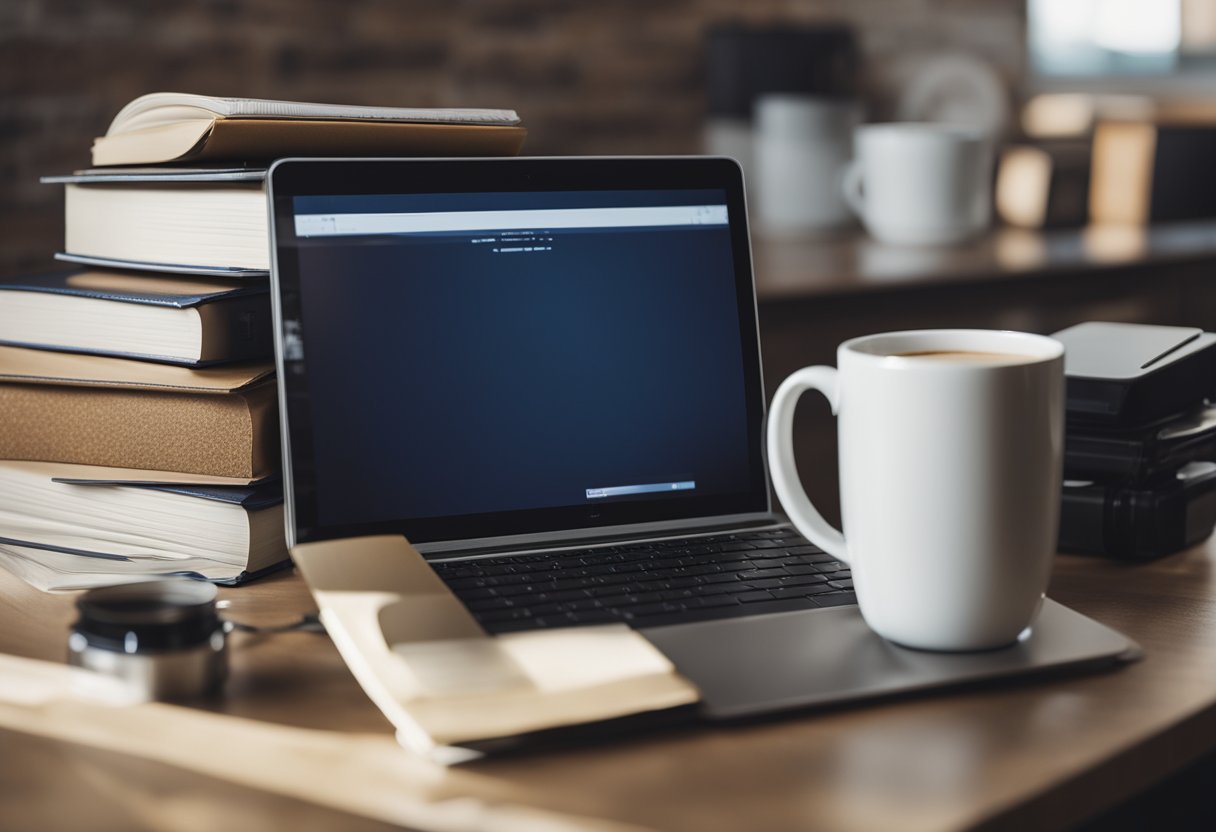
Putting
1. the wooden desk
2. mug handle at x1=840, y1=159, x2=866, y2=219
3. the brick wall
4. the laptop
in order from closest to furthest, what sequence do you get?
the wooden desk < the laptop < the brick wall < mug handle at x1=840, y1=159, x2=866, y2=219

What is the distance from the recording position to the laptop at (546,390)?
73cm

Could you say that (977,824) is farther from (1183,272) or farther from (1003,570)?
(1183,272)

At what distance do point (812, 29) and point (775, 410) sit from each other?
2.01 metres

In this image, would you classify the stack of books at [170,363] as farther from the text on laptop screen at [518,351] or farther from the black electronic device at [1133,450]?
the black electronic device at [1133,450]

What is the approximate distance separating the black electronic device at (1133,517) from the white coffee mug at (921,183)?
1098 millimetres

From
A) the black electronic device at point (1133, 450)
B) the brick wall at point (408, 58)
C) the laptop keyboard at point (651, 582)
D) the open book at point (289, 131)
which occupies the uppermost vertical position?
the brick wall at point (408, 58)

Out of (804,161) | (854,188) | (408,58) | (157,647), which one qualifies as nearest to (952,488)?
A: (157,647)

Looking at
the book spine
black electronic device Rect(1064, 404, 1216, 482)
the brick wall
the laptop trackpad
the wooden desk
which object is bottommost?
the wooden desk

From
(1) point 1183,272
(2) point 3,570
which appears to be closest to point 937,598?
(2) point 3,570

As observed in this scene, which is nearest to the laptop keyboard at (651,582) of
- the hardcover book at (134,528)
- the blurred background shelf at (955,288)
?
the hardcover book at (134,528)

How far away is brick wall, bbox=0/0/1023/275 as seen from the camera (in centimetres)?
176

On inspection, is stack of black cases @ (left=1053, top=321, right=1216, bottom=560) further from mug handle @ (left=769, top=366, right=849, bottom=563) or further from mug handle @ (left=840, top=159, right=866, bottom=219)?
mug handle @ (left=840, top=159, right=866, bottom=219)

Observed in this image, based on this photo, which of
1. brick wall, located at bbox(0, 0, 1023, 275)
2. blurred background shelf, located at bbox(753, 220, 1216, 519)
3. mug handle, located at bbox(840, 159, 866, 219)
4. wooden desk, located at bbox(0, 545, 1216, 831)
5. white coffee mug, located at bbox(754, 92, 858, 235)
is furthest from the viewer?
white coffee mug, located at bbox(754, 92, 858, 235)

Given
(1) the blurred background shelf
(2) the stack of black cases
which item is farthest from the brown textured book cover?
(1) the blurred background shelf
